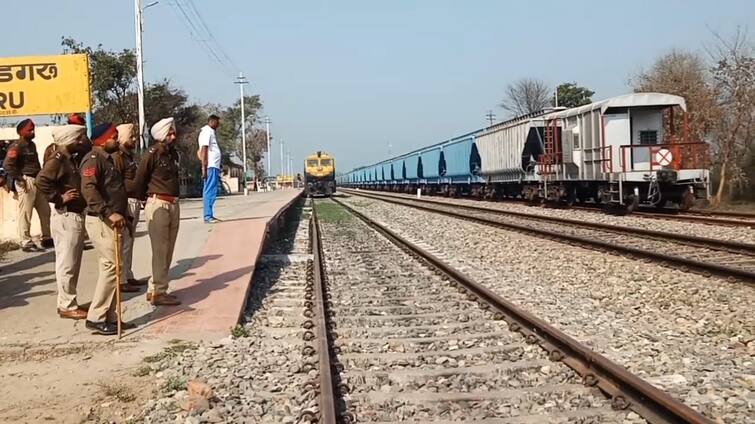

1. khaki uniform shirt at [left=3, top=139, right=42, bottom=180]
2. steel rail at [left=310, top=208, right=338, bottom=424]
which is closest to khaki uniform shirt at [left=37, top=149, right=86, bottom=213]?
steel rail at [left=310, top=208, right=338, bottom=424]

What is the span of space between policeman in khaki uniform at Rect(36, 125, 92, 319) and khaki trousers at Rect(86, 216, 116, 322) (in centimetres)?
25

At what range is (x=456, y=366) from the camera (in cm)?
521

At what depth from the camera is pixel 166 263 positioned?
6.98 meters

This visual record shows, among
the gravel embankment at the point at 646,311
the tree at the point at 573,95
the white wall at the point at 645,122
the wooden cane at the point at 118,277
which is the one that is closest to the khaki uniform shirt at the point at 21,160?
the wooden cane at the point at 118,277

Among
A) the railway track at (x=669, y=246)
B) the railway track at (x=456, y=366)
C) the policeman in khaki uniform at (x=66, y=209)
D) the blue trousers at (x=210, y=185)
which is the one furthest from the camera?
the blue trousers at (x=210, y=185)

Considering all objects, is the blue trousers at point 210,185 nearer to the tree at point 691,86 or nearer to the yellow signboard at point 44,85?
the yellow signboard at point 44,85

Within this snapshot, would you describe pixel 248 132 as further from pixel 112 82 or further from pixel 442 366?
pixel 442 366

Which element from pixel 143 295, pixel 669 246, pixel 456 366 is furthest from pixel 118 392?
pixel 669 246

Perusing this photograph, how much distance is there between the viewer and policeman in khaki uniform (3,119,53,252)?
9492 mm

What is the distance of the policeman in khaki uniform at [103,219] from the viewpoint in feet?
19.7

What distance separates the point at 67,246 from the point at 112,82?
1363 inches

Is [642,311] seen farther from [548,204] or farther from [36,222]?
[548,204]

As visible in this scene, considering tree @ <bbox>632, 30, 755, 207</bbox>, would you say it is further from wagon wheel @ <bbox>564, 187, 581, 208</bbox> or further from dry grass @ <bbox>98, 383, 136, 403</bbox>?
dry grass @ <bbox>98, 383, 136, 403</bbox>

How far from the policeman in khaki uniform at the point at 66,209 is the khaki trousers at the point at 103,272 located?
25 cm
